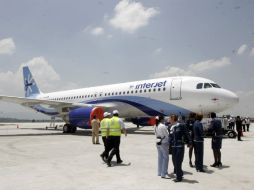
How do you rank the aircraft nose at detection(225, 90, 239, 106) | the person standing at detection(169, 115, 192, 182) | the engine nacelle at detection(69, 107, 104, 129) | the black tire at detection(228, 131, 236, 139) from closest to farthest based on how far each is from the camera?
the person standing at detection(169, 115, 192, 182), the aircraft nose at detection(225, 90, 239, 106), the black tire at detection(228, 131, 236, 139), the engine nacelle at detection(69, 107, 104, 129)

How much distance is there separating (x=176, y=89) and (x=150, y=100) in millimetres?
2218

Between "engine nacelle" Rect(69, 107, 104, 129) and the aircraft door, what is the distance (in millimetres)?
5183

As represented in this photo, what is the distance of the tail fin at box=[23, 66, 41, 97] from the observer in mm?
37013

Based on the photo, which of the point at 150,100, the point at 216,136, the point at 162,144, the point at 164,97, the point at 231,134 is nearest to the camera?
the point at 162,144

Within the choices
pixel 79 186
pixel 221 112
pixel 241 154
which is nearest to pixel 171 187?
pixel 79 186

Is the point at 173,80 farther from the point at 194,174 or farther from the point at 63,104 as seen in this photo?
the point at 194,174

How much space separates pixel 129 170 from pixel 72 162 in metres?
2.14

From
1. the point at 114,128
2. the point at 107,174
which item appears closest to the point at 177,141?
the point at 107,174

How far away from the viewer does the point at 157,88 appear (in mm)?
21328

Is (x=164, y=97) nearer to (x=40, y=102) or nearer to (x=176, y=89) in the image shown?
(x=176, y=89)

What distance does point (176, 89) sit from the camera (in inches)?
797

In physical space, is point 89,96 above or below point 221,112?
above

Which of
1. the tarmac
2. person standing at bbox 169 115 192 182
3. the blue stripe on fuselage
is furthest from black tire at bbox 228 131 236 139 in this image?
person standing at bbox 169 115 192 182

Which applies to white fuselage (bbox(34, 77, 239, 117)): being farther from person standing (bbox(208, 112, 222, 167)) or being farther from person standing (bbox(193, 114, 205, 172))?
person standing (bbox(193, 114, 205, 172))
